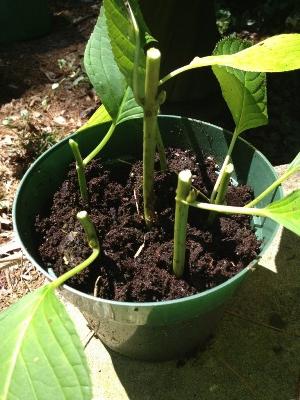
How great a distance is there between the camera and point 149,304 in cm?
71

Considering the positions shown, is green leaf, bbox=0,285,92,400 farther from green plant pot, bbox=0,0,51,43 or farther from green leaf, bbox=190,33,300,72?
green plant pot, bbox=0,0,51,43

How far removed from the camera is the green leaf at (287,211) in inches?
25.6

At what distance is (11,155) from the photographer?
1.90m

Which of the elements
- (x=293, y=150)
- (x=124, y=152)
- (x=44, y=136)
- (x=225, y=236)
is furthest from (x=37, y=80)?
(x=225, y=236)

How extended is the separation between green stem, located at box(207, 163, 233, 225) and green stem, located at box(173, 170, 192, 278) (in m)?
0.12

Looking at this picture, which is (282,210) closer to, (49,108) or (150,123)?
(150,123)

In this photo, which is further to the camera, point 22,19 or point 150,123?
point 22,19

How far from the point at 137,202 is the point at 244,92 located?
0.29 meters

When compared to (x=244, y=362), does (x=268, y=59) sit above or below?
above

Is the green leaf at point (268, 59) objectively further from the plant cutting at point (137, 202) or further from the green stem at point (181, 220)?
the green stem at point (181, 220)

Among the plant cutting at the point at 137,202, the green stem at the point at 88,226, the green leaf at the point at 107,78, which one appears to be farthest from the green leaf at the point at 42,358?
the green leaf at the point at 107,78

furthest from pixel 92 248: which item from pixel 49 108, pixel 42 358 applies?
pixel 49 108

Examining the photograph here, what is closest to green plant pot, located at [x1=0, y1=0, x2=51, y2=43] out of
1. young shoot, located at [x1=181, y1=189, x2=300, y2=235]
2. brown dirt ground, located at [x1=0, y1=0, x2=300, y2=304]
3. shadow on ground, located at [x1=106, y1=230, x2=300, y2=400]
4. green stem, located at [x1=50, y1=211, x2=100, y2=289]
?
brown dirt ground, located at [x1=0, y1=0, x2=300, y2=304]

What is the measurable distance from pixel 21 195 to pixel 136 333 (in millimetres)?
332
